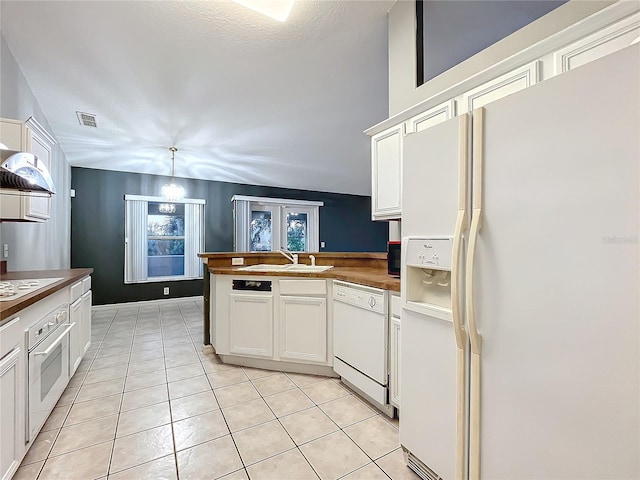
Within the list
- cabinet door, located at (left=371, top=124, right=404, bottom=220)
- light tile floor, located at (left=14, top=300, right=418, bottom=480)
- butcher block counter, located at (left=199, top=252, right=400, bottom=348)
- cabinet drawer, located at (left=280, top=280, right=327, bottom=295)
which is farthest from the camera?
butcher block counter, located at (left=199, top=252, right=400, bottom=348)

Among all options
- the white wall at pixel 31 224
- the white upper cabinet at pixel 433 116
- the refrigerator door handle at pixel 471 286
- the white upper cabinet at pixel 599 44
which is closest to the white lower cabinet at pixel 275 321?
the white upper cabinet at pixel 433 116

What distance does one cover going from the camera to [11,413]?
1318 millimetres

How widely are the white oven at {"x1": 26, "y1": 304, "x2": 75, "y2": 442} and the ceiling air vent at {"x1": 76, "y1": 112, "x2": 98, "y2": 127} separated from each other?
2.19 meters

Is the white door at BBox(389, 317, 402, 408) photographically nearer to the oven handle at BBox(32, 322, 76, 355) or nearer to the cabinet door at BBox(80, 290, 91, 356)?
the oven handle at BBox(32, 322, 76, 355)

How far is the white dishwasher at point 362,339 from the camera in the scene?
6.35ft

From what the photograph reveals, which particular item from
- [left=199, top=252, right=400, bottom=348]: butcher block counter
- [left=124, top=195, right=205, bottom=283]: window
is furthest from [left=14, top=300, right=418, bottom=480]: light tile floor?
[left=124, top=195, right=205, bottom=283]: window

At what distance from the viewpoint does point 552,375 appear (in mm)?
922

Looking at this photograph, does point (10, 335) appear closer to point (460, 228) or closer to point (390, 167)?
point (460, 228)

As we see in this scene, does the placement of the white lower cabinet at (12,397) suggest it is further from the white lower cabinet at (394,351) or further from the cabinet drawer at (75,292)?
the white lower cabinet at (394,351)

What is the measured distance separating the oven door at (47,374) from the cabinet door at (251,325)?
117cm

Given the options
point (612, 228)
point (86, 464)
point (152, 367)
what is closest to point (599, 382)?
point (612, 228)

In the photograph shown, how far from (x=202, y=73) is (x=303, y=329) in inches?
93.2

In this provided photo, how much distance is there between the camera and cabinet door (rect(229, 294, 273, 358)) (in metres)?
2.59

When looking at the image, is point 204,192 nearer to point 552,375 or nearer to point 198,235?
point 198,235
